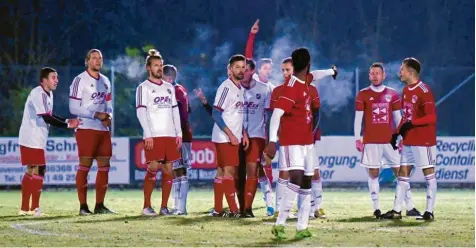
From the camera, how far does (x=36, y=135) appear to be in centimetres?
1627

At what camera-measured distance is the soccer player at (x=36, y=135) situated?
16.1 m

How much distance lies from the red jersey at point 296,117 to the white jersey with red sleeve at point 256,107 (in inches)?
118

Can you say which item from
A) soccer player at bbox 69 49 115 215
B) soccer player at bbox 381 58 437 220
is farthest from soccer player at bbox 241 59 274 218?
soccer player at bbox 69 49 115 215

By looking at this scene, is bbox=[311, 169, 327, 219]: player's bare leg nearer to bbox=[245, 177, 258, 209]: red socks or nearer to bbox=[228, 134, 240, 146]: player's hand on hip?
Answer: bbox=[245, 177, 258, 209]: red socks

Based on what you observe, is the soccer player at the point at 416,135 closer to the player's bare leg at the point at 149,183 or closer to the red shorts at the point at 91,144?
the player's bare leg at the point at 149,183

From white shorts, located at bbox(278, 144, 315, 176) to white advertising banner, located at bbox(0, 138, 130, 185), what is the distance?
1222 cm

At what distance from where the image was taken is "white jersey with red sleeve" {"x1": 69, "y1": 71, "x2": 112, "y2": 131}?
52.4ft

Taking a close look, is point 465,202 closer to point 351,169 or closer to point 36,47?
point 351,169

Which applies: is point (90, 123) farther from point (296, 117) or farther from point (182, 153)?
point (296, 117)

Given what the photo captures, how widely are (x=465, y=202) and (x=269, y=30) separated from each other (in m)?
15.9

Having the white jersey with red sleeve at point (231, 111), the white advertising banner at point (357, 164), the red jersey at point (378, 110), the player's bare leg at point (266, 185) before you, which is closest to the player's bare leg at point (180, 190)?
the player's bare leg at point (266, 185)

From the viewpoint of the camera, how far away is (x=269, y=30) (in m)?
34.3

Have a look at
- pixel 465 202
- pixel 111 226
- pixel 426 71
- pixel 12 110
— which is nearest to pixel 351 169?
pixel 426 71

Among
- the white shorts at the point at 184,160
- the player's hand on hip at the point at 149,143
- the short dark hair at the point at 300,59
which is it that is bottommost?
the white shorts at the point at 184,160
